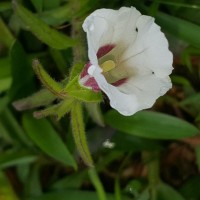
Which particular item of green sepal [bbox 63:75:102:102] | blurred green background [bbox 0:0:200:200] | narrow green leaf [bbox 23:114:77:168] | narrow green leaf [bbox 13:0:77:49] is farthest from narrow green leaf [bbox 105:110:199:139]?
green sepal [bbox 63:75:102:102]

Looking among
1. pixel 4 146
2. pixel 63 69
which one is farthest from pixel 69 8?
pixel 4 146

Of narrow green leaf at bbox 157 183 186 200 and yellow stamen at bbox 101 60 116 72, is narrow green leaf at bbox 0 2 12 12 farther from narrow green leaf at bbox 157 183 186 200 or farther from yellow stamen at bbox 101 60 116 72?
narrow green leaf at bbox 157 183 186 200

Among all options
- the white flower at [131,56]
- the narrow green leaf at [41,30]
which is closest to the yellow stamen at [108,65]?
the white flower at [131,56]

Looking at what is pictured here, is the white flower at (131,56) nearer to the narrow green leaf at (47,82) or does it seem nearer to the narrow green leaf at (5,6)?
the narrow green leaf at (47,82)

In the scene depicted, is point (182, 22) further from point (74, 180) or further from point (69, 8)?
point (74, 180)

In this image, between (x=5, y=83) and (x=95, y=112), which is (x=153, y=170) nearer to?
(x=95, y=112)

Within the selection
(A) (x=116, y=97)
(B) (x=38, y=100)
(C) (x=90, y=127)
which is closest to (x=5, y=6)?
(B) (x=38, y=100)
